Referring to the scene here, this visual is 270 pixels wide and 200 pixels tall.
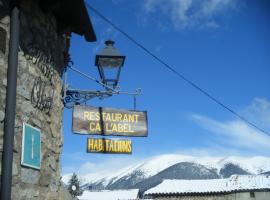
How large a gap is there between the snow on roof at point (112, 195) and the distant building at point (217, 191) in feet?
13.7

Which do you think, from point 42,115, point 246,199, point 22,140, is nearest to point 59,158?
point 42,115

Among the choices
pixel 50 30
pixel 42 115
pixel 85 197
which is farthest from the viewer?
pixel 85 197

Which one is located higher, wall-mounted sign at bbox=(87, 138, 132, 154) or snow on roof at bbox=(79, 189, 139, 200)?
wall-mounted sign at bbox=(87, 138, 132, 154)

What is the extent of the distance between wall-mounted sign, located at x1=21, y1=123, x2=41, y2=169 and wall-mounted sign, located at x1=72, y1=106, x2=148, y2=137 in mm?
1529

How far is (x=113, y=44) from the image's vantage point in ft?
28.3

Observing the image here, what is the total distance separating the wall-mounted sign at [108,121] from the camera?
745 cm

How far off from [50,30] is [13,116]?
1785 mm

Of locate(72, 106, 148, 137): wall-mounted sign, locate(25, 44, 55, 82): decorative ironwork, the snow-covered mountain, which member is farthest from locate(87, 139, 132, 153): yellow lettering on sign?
the snow-covered mountain

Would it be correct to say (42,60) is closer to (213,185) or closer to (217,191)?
(217,191)

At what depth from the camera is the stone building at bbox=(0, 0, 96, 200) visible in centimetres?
536

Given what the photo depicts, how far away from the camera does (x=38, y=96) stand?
19.7ft

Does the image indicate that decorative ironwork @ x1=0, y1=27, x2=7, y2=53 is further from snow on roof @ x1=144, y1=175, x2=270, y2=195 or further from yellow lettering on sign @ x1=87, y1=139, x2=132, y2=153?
snow on roof @ x1=144, y1=175, x2=270, y2=195

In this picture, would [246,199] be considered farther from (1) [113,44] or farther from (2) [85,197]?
(1) [113,44]

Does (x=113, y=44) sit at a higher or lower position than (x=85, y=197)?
higher
